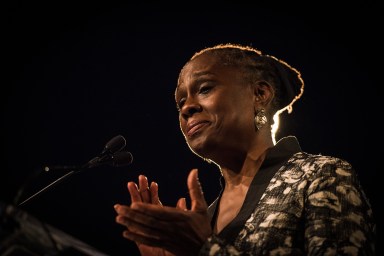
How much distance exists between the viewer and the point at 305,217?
6.16 ft

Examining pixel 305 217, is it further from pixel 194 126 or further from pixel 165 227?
pixel 194 126

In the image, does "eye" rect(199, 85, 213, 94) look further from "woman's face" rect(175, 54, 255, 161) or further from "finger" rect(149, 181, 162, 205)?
"finger" rect(149, 181, 162, 205)

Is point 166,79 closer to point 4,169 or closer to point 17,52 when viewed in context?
point 17,52

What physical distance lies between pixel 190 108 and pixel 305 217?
1.10 meters

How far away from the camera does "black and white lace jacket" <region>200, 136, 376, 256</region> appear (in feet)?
5.47

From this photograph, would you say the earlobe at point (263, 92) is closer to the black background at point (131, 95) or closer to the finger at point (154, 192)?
the finger at point (154, 192)

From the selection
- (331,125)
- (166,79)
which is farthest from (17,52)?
(331,125)

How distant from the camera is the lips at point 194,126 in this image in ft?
8.46

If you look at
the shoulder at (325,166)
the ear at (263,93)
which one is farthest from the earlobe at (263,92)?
the shoulder at (325,166)

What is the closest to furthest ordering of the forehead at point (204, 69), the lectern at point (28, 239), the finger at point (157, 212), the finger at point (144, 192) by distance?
the lectern at point (28, 239) < the finger at point (157, 212) < the finger at point (144, 192) < the forehead at point (204, 69)

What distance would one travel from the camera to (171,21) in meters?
5.81

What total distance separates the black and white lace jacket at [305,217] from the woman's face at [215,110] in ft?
1.55

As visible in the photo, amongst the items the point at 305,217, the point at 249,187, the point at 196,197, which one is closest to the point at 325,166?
the point at 305,217

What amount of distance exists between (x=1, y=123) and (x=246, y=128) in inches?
142
